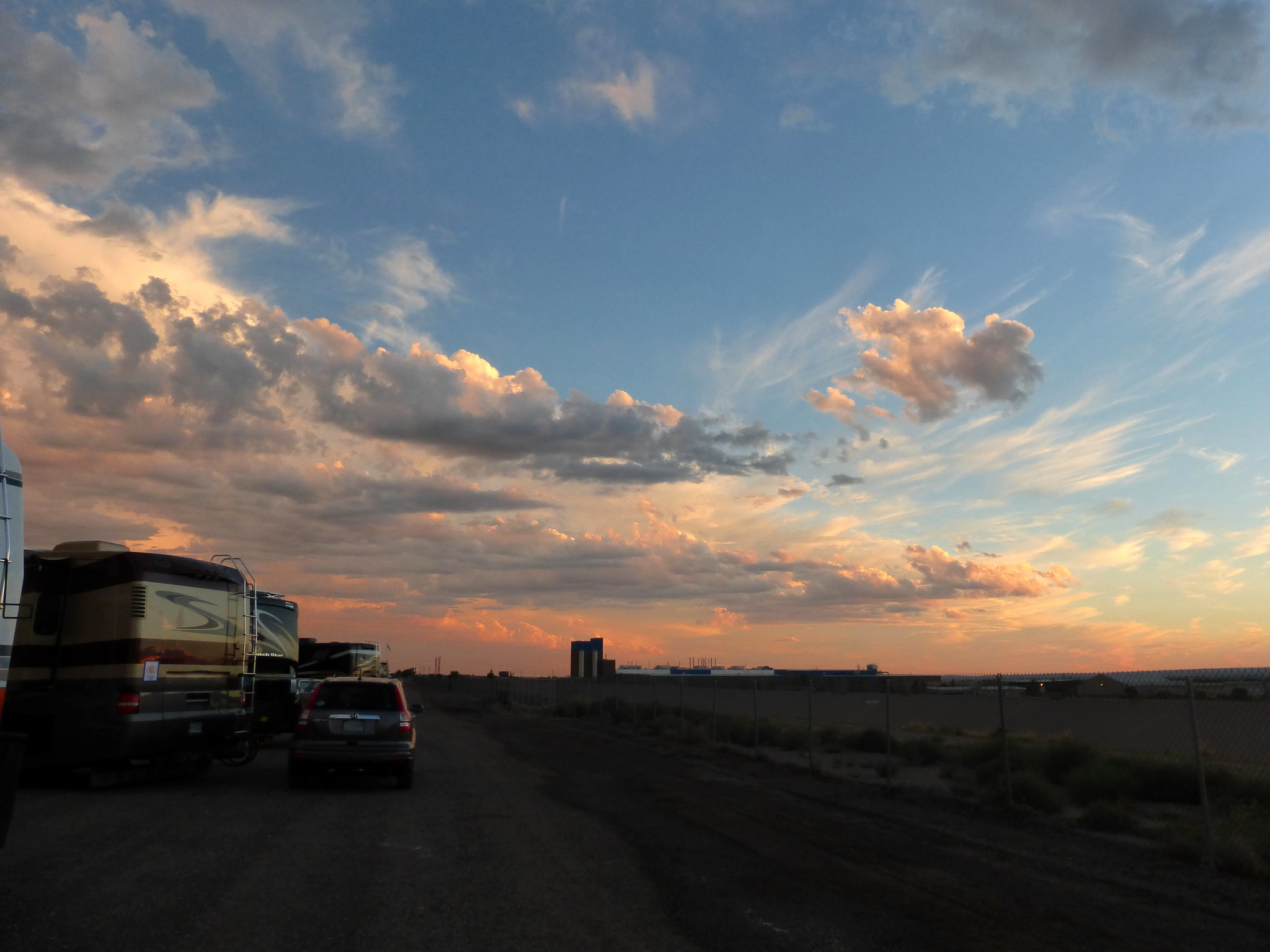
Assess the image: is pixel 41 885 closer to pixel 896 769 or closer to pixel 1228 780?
pixel 1228 780

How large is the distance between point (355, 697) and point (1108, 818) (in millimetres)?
10920

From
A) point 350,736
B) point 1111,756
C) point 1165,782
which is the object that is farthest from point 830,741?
point 350,736

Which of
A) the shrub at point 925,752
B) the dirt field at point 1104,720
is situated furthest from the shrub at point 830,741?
the shrub at point 925,752

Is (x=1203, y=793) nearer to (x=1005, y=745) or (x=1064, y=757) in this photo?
(x=1005, y=745)

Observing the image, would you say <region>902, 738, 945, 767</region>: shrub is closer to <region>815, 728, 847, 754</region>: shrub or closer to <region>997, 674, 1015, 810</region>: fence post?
<region>815, 728, 847, 754</region>: shrub

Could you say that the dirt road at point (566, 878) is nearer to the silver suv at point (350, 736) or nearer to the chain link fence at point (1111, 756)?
the silver suv at point (350, 736)

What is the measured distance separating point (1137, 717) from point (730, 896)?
919 cm

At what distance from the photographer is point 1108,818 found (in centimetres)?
1320

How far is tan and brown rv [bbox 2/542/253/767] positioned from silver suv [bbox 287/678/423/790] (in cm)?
154

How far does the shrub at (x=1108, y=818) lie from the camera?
1301 cm

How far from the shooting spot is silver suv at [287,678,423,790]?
575 inches

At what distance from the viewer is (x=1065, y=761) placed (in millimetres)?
17938

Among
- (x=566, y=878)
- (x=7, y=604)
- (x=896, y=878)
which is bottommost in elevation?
(x=896, y=878)

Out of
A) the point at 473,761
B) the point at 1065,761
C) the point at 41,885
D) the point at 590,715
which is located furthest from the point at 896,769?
the point at 590,715
